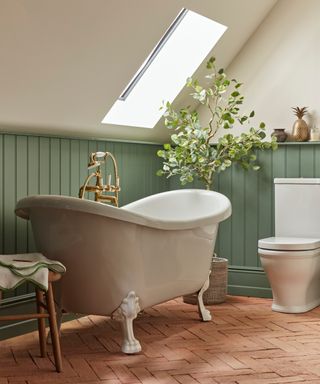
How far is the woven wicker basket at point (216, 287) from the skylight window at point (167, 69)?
1.20 m

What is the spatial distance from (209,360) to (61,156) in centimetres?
164

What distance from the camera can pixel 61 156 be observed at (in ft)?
13.4

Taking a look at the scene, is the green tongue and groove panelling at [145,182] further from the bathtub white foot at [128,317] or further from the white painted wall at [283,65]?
the bathtub white foot at [128,317]

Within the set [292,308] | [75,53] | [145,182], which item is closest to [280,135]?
[145,182]

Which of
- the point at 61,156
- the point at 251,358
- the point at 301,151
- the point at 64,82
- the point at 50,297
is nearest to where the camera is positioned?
the point at 50,297

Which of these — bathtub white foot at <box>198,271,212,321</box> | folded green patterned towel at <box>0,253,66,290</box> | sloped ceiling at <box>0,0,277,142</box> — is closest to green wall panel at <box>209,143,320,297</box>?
bathtub white foot at <box>198,271,212,321</box>

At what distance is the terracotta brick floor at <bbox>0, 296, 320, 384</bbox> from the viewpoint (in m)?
2.92

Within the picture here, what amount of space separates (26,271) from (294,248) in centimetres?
192

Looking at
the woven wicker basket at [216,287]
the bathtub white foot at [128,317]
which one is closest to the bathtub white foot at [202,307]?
the woven wicker basket at [216,287]

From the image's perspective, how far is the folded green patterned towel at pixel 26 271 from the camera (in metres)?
2.83

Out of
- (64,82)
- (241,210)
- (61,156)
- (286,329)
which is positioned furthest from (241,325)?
(64,82)

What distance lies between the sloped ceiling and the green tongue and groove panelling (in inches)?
4.8

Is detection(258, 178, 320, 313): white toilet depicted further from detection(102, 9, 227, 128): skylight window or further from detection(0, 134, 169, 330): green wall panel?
detection(0, 134, 169, 330): green wall panel

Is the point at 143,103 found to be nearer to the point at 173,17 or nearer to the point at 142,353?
the point at 173,17
